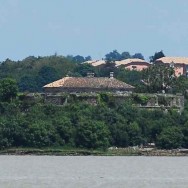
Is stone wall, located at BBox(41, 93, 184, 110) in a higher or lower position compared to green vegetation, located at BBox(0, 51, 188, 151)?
higher

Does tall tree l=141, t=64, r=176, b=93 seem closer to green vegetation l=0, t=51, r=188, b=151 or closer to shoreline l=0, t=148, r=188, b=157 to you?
green vegetation l=0, t=51, r=188, b=151

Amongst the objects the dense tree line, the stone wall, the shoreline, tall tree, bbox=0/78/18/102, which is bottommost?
the shoreline

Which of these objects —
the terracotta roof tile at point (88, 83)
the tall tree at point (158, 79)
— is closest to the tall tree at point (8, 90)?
the terracotta roof tile at point (88, 83)

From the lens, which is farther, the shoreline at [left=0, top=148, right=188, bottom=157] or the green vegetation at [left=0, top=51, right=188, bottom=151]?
the green vegetation at [left=0, top=51, right=188, bottom=151]

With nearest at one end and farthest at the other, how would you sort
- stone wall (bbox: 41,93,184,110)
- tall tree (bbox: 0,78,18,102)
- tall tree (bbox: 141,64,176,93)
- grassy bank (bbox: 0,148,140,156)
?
grassy bank (bbox: 0,148,140,156)
tall tree (bbox: 0,78,18,102)
stone wall (bbox: 41,93,184,110)
tall tree (bbox: 141,64,176,93)

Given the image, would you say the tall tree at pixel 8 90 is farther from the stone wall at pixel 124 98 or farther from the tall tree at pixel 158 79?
the tall tree at pixel 158 79
